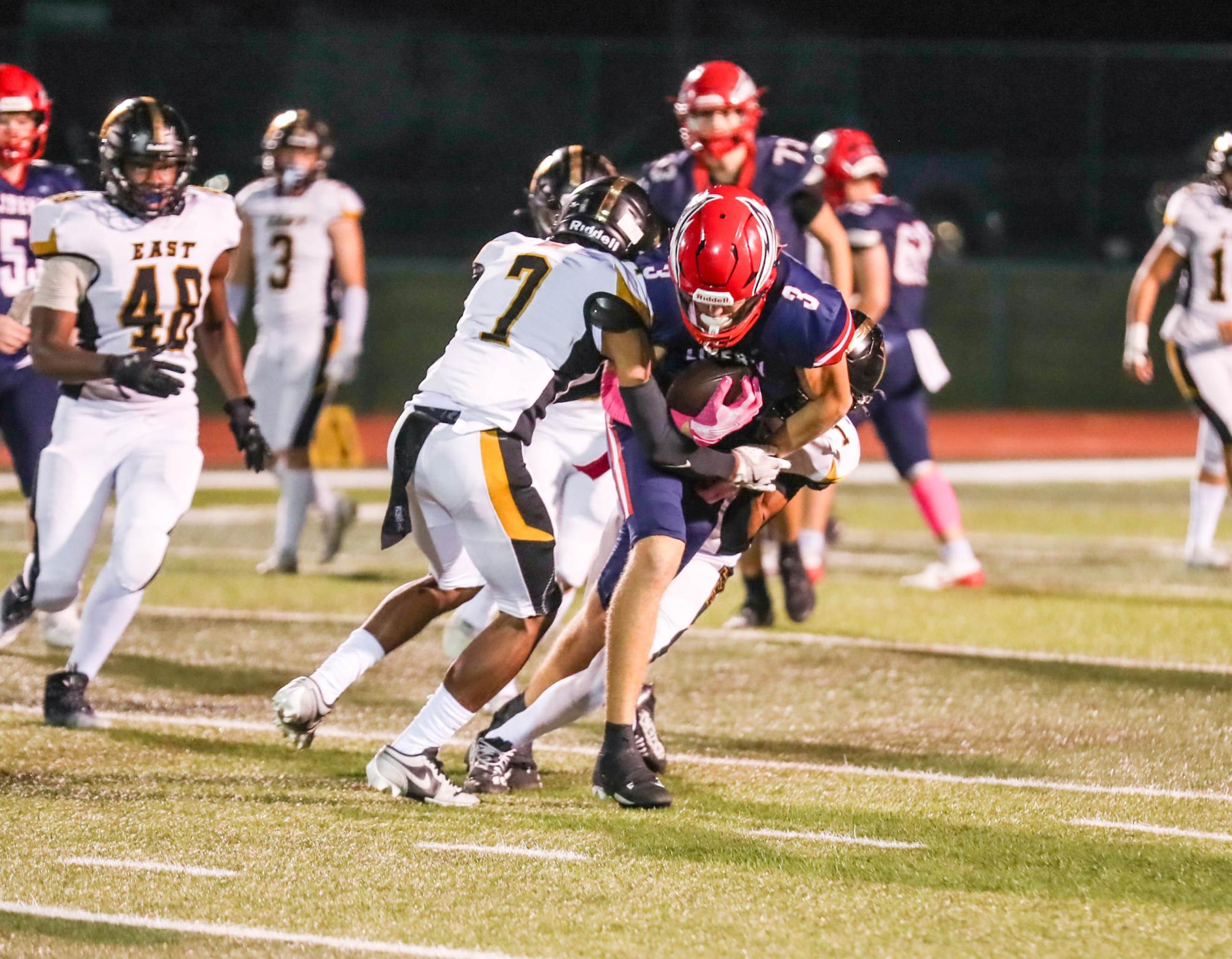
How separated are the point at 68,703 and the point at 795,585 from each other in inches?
111

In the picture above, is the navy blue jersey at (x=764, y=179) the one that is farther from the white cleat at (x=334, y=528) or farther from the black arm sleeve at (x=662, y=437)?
the white cleat at (x=334, y=528)

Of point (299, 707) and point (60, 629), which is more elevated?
point (299, 707)

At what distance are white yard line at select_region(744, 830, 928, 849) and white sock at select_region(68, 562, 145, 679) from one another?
2.07 m

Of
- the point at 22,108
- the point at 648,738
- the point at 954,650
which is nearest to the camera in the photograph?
the point at 648,738

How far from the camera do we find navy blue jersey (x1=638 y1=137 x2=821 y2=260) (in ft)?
21.9

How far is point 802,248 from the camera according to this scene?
Answer: 7.18m

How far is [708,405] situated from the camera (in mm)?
4520

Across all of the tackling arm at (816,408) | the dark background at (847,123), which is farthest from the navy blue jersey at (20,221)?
the dark background at (847,123)

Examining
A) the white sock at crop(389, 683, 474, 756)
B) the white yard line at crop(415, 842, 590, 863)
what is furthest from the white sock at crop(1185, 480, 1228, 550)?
the white yard line at crop(415, 842, 590, 863)

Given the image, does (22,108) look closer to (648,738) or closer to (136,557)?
(136,557)

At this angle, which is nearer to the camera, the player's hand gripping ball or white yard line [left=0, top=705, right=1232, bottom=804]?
the player's hand gripping ball

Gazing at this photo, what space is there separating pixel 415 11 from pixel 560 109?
21.2 feet

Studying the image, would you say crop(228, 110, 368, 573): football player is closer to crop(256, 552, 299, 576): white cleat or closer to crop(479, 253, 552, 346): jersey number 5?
crop(256, 552, 299, 576): white cleat

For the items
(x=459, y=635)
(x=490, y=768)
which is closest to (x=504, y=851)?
(x=490, y=768)
